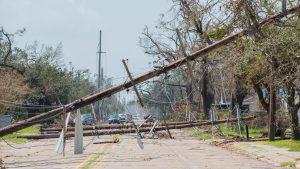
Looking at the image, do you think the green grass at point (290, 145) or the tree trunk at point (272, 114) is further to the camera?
the tree trunk at point (272, 114)

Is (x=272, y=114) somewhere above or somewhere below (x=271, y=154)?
above

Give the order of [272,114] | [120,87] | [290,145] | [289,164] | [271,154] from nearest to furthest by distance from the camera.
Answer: [289,164] → [120,87] → [271,154] → [290,145] → [272,114]

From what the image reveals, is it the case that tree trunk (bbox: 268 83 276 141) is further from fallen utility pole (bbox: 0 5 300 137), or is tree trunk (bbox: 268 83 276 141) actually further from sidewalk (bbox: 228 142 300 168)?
fallen utility pole (bbox: 0 5 300 137)

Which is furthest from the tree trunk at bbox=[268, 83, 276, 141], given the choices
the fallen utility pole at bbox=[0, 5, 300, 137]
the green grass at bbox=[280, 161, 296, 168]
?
the fallen utility pole at bbox=[0, 5, 300, 137]

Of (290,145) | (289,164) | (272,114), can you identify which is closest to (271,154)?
(290,145)

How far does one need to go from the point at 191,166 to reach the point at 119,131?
2460 cm

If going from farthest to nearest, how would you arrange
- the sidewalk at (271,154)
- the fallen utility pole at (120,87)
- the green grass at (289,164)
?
the sidewalk at (271,154) → the fallen utility pole at (120,87) → the green grass at (289,164)

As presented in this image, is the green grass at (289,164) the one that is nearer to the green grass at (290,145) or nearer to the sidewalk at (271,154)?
the sidewalk at (271,154)

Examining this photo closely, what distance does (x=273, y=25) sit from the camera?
61.9ft

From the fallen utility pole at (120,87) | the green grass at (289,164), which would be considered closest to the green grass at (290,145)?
the green grass at (289,164)

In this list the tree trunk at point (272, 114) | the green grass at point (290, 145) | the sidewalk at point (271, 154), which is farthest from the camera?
the tree trunk at point (272, 114)

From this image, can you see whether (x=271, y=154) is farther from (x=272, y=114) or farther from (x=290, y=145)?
(x=272, y=114)

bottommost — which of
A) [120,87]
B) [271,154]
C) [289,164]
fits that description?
[289,164]

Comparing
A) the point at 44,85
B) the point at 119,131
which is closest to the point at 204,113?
the point at 119,131
